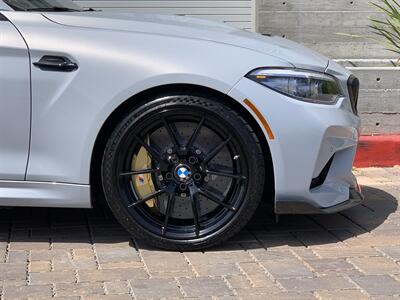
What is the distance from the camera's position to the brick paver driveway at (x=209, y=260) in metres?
3.52

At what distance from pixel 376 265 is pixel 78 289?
5.65ft

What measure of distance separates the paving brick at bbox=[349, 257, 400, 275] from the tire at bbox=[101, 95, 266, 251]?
Result: 2.29 ft

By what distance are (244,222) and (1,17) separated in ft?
6.33

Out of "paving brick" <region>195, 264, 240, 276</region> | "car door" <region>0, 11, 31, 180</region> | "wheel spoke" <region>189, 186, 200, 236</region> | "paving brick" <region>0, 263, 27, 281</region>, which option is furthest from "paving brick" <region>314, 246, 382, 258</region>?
"car door" <region>0, 11, 31, 180</region>

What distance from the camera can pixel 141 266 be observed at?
387 cm

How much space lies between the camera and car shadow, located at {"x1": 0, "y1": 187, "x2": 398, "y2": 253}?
4254 millimetres

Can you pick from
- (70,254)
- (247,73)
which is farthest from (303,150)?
(70,254)

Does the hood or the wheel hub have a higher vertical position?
the hood

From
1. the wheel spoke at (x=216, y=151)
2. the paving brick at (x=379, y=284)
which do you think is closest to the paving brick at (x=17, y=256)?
the wheel spoke at (x=216, y=151)

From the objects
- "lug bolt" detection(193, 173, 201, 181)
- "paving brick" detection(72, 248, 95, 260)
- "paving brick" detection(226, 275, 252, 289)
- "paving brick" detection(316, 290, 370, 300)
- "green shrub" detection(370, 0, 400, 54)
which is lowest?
"paving brick" detection(72, 248, 95, 260)

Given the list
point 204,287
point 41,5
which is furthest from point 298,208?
point 41,5

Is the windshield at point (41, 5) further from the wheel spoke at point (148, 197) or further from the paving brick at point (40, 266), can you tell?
the paving brick at point (40, 266)

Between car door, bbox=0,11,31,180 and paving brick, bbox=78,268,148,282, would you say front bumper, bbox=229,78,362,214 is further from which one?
car door, bbox=0,11,31,180

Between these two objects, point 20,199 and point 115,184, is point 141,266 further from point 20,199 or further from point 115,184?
point 20,199
